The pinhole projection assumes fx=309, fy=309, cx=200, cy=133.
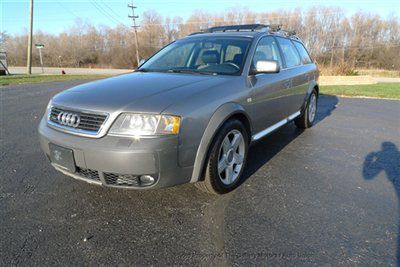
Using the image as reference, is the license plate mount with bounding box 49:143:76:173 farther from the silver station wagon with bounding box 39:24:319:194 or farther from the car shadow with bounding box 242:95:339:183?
the car shadow with bounding box 242:95:339:183

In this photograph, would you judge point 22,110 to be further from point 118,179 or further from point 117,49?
point 117,49

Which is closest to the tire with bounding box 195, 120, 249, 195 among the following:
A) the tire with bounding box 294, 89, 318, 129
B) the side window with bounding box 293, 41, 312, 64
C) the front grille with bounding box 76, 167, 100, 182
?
the front grille with bounding box 76, 167, 100, 182

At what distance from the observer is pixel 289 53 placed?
16.6 ft

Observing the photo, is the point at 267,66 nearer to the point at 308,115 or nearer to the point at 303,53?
the point at 303,53

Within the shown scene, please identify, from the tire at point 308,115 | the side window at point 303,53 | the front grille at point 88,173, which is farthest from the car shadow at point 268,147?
the front grille at point 88,173

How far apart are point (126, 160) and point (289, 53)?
11.9 ft

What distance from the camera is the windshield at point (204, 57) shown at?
12.1 feet

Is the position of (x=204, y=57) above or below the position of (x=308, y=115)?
above

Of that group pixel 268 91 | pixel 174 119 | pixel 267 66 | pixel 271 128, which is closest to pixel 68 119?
pixel 174 119

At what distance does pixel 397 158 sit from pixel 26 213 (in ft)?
15.5

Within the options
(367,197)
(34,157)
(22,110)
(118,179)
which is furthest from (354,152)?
(22,110)

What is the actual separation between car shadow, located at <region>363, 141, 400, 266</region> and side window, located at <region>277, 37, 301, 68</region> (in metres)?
1.84

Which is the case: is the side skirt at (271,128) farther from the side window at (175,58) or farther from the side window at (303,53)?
the side window at (175,58)

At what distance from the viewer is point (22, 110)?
7.98m
